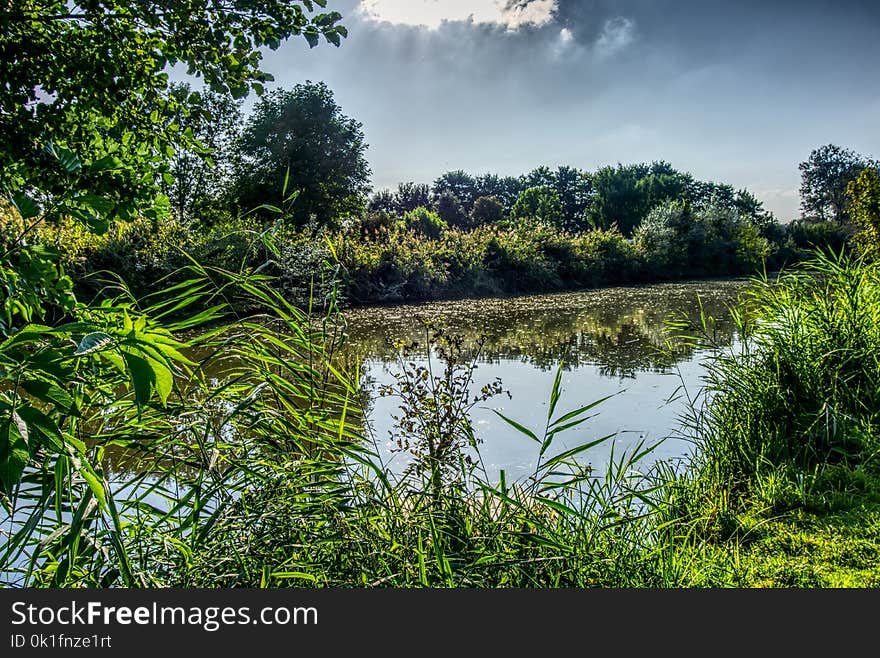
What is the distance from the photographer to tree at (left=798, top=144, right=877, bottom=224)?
41.2 meters

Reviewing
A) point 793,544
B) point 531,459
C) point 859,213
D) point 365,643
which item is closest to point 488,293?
point 859,213

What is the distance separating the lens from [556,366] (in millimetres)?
6832

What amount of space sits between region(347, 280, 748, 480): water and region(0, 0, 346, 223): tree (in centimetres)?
114

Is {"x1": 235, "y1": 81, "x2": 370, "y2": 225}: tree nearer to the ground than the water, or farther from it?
farther from it

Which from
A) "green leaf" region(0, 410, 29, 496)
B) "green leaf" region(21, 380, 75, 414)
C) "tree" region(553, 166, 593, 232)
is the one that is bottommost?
"green leaf" region(0, 410, 29, 496)

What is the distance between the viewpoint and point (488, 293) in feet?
59.5

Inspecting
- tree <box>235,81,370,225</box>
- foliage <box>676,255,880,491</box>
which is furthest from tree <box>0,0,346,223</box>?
tree <box>235,81,370,225</box>

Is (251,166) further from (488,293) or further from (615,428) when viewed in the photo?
(615,428)

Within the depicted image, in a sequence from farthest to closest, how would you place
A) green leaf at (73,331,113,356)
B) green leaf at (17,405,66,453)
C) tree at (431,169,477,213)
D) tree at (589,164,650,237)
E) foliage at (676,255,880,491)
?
1. tree at (431,169,477,213)
2. tree at (589,164,650,237)
3. foliage at (676,255,880,491)
4. green leaf at (17,405,66,453)
5. green leaf at (73,331,113,356)

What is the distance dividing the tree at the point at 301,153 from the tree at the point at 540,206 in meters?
21.0

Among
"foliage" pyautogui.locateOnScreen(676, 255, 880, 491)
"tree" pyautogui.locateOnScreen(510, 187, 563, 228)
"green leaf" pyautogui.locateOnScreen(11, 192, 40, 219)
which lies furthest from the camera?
"tree" pyautogui.locateOnScreen(510, 187, 563, 228)

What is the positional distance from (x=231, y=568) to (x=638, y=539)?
135cm

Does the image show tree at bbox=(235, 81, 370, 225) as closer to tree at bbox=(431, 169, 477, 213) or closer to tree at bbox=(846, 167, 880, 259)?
tree at bbox=(846, 167, 880, 259)

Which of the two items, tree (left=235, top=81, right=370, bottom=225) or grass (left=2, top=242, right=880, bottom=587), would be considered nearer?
grass (left=2, top=242, right=880, bottom=587)
